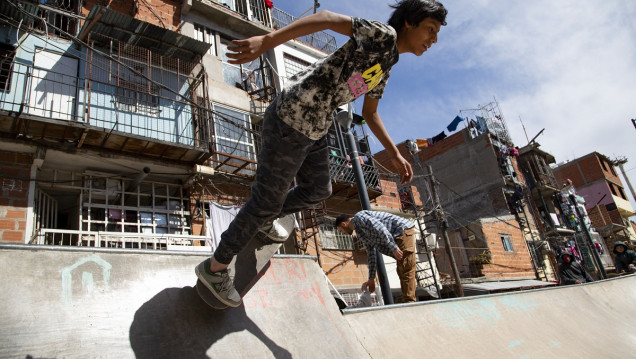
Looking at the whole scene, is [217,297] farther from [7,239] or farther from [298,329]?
[7,239]

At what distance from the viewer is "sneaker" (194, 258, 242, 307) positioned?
1.91 m

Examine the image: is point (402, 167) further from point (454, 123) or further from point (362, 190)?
point (454, 123)

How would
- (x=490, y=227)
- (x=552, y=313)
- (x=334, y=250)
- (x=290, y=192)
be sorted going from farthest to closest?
1. (x=490, y=227)
2. (x=334, y=250)
3. (x=552, y=313)
4. (x=290, y=192)

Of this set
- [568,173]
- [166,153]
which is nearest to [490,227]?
[166,153]

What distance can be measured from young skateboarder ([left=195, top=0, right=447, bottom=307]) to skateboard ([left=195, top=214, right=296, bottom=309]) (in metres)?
0.19

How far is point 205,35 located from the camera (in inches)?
536

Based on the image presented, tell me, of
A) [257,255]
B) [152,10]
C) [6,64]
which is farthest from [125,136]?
[257,255]

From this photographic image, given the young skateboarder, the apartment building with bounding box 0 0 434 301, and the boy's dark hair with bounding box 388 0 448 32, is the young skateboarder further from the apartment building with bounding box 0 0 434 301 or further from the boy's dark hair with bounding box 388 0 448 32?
the apartment building with bounding box 0 0 434 301

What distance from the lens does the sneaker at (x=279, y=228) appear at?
7.23ft

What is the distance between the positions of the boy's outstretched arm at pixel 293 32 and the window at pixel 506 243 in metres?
22.7

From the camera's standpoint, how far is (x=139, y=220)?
9.42 metres

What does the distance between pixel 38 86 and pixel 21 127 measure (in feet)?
4.74

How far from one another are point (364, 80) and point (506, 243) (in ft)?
75.4

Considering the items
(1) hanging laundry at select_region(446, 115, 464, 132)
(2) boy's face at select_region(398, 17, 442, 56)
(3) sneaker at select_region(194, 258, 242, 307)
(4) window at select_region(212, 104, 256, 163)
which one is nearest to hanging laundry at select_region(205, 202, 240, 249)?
(4) window at select_region(212, 104, 256, 163)
